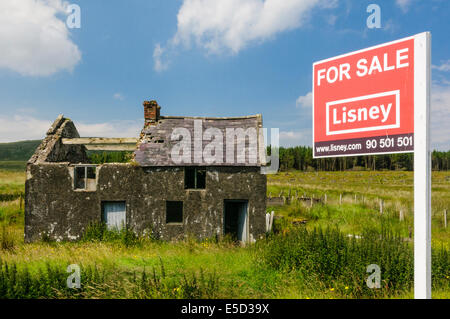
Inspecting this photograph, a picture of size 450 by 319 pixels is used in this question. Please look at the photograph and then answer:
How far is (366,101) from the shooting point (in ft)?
14.1

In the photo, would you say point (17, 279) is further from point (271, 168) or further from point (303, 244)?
point (271, 168)

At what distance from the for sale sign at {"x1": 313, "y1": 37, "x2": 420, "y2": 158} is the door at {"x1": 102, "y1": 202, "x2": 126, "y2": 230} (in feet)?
36.5

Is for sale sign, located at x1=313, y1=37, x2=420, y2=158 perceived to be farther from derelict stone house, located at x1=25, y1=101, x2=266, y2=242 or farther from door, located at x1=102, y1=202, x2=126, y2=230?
→ door, located at x1=102, y1=202, x2=126, y2=230

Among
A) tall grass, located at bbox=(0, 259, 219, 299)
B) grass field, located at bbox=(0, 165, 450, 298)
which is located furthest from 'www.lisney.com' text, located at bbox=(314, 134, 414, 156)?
tall grass, located at bbox=(0, 259, 219, 299)

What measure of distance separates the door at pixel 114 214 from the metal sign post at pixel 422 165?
40.1 ft

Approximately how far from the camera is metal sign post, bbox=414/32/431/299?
12.1 feet

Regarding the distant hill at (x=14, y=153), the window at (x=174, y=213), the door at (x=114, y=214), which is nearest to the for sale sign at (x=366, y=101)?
the door at (x=114, y=214)

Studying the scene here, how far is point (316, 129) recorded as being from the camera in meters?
4.88

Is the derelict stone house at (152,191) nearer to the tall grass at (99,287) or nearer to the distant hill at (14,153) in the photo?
the tall grass at (99,287)

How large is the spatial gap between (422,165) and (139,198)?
39.5 feet

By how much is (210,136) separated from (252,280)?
886 centimetres

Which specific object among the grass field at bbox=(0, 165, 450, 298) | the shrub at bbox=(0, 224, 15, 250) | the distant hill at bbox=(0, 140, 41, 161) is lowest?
the shrub at bbox=(0, 224, 15, 250)

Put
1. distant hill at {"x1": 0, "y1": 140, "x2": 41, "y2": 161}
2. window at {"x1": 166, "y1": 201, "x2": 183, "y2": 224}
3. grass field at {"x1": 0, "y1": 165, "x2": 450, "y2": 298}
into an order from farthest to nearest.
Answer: distant hill at {"x1": 0, "y1": 140, "x2": 41, "y2": 161}, window at {"x1": 166, "y1": 201, "x2": 183, "y2": 224}, grass field at {"x1": 0, "y1": 165, "x2": 450, "y2": 298}
